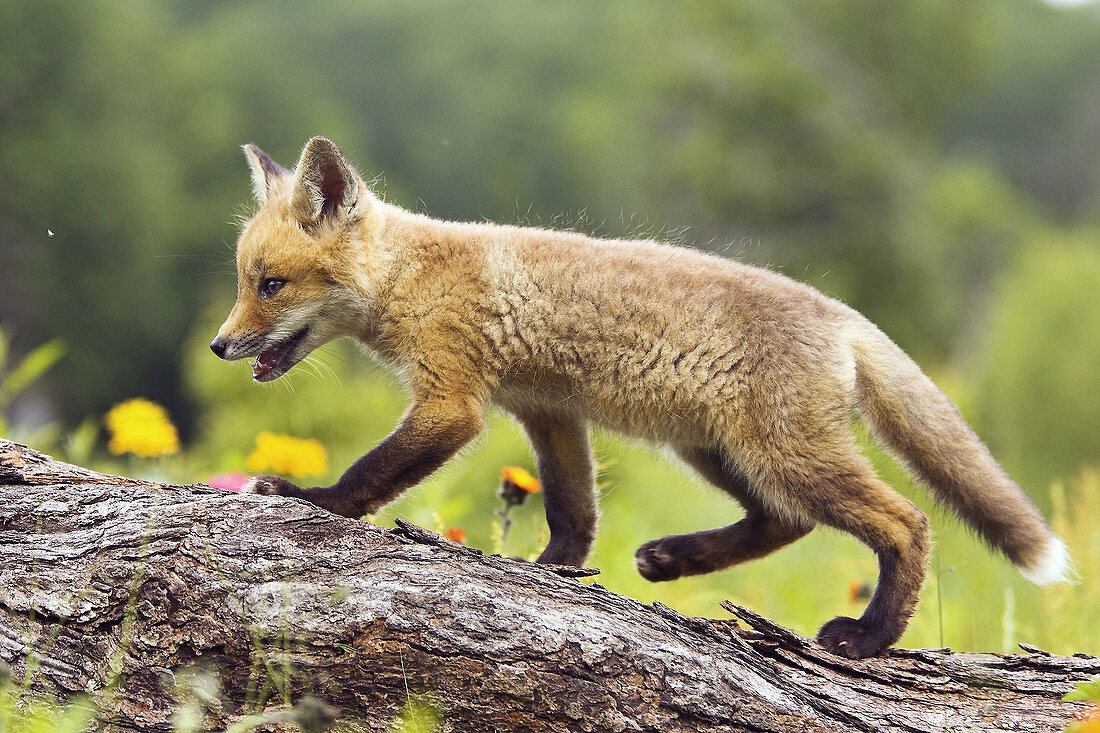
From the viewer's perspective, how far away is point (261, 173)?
206 inches

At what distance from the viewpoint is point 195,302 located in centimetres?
3119

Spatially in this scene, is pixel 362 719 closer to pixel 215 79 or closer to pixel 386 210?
pixel 386 210

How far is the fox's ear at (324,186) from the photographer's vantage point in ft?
15.4

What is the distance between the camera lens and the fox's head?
183 inches

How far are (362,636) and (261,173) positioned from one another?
2843mm

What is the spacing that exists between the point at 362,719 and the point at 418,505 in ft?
9.65

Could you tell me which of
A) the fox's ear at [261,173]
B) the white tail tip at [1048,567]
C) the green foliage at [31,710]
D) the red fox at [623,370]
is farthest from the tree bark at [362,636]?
the fox's ear at [261,173]

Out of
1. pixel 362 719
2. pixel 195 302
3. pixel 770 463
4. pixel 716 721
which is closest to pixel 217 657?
pixel 362 719

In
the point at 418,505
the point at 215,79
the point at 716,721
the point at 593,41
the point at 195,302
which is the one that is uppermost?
the point at 593,41

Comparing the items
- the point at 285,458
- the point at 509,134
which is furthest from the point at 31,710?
the point at 509,134

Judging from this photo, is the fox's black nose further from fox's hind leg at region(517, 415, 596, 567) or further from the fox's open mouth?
fox's hind leg at region(517, 415, 596, 567)

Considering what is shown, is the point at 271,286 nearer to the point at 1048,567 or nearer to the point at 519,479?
the point at 519,479

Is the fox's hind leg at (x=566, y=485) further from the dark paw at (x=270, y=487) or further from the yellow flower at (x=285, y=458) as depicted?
the dark paw at (x=270, y=487)

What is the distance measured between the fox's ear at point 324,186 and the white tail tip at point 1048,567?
3.32 meters
